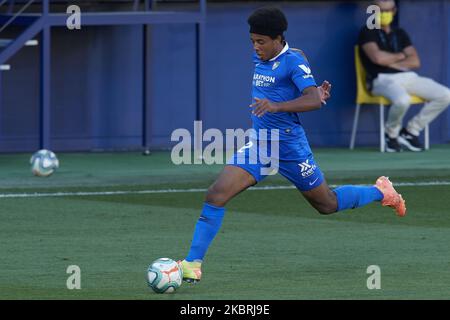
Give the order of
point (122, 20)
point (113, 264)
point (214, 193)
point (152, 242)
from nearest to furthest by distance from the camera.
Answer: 1. point (214, 193)
2. point (113, 264)
3. point (152, 242)
4. point (122, 20)

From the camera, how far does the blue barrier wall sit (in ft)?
59.7

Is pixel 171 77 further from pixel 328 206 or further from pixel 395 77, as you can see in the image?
pixel 328 206

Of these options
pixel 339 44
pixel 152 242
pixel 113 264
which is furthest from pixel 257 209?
pixel 339 44

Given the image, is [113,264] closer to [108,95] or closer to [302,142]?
[302,142]

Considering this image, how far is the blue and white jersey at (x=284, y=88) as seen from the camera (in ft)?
32.3

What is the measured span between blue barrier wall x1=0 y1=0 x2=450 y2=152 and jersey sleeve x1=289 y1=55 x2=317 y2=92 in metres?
8.50

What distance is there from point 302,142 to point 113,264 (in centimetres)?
171

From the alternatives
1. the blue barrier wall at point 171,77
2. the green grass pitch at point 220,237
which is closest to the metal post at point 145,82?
the blue barrier wall at point 171,77

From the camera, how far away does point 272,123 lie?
392 inches

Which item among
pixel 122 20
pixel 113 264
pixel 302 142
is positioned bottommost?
pixel 113 264

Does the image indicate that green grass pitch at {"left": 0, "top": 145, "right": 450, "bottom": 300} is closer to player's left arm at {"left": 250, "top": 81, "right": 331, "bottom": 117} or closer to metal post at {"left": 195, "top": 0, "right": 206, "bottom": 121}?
metal post at {"left": 195, "top": 0, "right": 206, "bottom": 121}

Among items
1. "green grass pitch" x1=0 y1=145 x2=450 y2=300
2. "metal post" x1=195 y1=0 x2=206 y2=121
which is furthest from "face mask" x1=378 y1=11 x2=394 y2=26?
"metal post" x1=195 y1=0 x2=206 y2=121

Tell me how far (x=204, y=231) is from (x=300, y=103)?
3.61ft

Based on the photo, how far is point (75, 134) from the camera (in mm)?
18438
